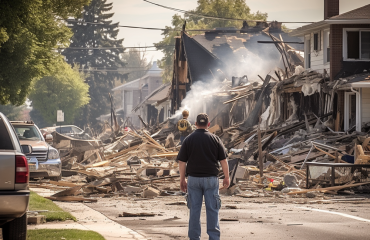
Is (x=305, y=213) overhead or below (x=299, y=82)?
below

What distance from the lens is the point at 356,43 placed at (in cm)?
2906

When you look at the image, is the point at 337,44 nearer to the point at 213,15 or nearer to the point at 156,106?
the point at 156,106

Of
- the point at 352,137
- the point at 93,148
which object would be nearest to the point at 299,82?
the point at 352,137

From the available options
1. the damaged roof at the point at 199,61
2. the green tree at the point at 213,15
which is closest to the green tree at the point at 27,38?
the damaged roof at the point at 199,61

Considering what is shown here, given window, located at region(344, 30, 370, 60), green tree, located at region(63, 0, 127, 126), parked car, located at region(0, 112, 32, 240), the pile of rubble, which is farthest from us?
green tree, located at region(63, 0, 127, 126)

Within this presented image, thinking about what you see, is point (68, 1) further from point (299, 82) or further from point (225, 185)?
point (225, 185)

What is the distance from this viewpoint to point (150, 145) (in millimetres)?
28719

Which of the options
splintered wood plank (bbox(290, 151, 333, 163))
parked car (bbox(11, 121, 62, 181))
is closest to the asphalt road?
parked car (bbox(11, 121, 62, 181))

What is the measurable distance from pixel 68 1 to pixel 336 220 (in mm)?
19534

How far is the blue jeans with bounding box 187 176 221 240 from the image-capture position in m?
8.26

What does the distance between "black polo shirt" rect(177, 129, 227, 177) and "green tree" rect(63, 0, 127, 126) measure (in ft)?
295

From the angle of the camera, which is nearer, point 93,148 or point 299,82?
point 93,148

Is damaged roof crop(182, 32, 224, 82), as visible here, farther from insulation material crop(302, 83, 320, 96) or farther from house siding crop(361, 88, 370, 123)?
house siding crop(361, 88, 370, 123)

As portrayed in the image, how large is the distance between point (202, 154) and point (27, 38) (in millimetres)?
17580
